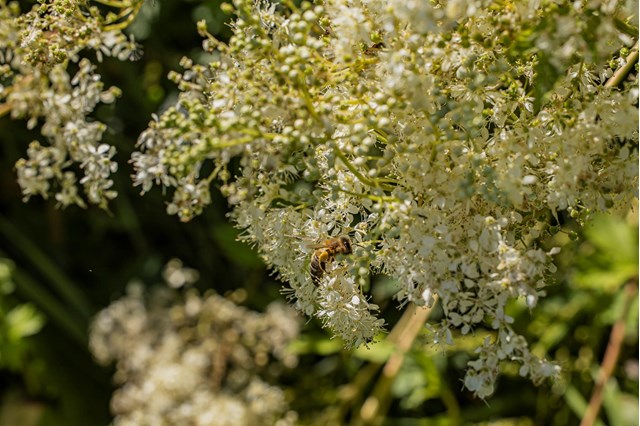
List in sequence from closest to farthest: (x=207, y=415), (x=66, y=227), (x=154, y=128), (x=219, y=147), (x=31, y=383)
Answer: (x=219, y=147), (x=154, y=128), (x=207, y=415), (x=31, y=383), (x=66, y=227)

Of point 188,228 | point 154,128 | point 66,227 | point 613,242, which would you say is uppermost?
point 154,128

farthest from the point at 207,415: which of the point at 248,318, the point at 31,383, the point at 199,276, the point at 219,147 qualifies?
the point at 219,147

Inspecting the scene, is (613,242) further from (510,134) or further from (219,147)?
(219,147)

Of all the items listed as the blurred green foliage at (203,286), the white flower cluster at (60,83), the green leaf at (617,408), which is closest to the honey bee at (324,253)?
the white flower cluster at (60,83)

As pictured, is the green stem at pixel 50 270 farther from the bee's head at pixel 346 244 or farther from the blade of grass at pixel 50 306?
the bee's head at pixel 346 244

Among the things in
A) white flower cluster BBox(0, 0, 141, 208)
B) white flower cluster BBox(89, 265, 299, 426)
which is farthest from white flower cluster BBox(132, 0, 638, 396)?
white flower cluster BBox(89, 265, 299, 426)

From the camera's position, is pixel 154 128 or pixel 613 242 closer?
pixel 154 128

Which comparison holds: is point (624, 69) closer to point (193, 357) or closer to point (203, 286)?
point (193, 357)
